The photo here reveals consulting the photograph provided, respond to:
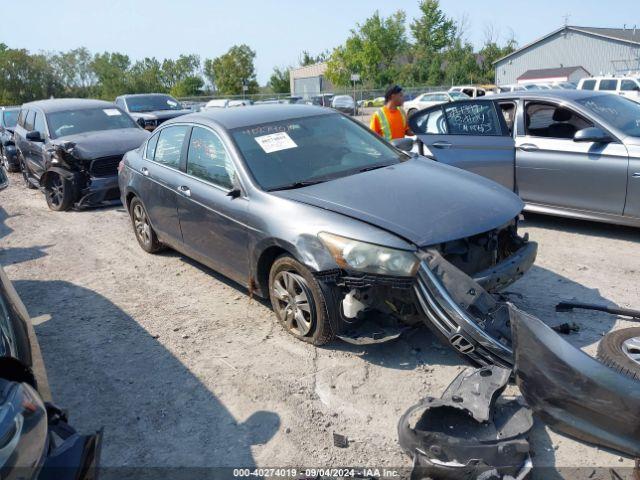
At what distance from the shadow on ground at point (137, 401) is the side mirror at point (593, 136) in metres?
4.56

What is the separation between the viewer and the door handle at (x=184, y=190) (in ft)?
17.2

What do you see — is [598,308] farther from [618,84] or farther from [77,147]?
[618,84]

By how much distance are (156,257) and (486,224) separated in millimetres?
4104

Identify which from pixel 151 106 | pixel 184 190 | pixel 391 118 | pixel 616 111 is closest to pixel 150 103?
pixel 151 106

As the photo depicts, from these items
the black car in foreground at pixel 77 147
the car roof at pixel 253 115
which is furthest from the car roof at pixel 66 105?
the car roof at pixel 253 115

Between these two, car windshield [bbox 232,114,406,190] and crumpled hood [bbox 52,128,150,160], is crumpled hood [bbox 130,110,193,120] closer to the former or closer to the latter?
crumpled hood [bbox 52,128,150,160]

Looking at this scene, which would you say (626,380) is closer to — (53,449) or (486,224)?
(486,224)

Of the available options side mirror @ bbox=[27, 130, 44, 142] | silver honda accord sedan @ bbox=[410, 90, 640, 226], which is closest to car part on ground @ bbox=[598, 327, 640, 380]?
silver honda accord sedan @ bbox=[410, 90, 640, 226]

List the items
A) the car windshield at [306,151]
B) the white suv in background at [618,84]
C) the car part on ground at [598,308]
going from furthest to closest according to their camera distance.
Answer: the white suv in background at [618,84], the car windshield at [306,151], the car part on ground at [598,308]

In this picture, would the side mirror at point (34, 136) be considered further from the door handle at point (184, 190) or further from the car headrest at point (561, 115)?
the car headrest at point (561, 115)

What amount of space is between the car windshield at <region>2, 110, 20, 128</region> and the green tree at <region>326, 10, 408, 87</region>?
169ft

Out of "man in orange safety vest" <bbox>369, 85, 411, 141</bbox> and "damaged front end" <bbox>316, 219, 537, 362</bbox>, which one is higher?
"man in orange safety vest" <bbox>369, 85, 411, 141</bbox>

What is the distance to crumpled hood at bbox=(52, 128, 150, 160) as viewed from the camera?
9227 mm

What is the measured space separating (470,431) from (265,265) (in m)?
2.05
